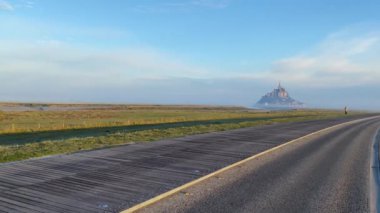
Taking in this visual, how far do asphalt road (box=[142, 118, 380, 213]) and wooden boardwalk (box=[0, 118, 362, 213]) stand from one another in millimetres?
828

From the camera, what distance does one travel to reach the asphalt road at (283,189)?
856 cm

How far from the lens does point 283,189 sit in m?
10.4

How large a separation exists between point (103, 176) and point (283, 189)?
14.3ft

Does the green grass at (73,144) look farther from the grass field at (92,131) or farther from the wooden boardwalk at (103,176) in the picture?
the wooden boardwalk at (103,176)

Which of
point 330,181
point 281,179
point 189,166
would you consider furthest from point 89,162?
point 330,181

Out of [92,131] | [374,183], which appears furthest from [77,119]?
[374,183]

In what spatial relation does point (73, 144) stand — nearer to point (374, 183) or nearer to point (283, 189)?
point (283, 189)

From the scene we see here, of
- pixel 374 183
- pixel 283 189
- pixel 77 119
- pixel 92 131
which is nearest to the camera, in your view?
pixel 283 189

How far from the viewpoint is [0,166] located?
11938 mm

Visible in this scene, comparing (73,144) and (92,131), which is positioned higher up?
(73,144)

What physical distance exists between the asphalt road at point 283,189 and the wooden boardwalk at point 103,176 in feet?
2.72

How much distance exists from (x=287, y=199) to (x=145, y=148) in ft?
28.6

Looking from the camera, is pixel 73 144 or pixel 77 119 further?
pixel 77 119

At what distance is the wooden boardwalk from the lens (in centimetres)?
822
